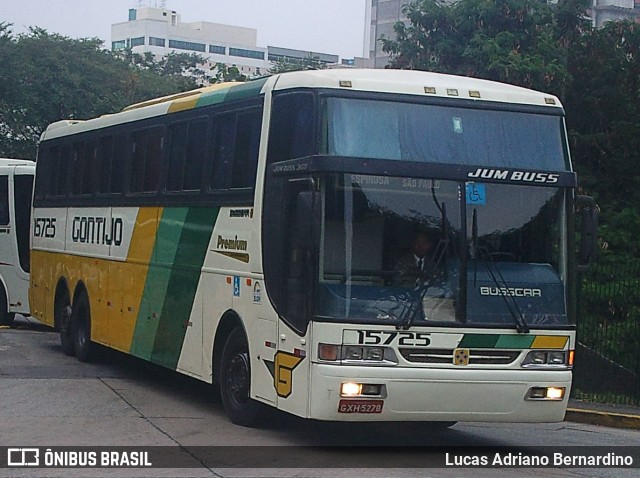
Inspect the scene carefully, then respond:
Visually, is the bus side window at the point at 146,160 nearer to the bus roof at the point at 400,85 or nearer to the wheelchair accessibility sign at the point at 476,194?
the bus roof at the point at 400,85

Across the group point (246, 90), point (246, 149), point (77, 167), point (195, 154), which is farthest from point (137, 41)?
point (246, 149)

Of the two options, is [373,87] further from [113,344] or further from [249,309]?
[113,344]

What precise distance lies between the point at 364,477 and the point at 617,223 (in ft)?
46.2

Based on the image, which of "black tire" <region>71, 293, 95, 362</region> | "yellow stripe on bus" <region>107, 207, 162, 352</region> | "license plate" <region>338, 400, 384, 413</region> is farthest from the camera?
"black tire" <region>71, 293, 95, 362</region>

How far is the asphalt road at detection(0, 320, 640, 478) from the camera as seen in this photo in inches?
386

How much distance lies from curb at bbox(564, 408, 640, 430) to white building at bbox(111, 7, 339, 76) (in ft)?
501

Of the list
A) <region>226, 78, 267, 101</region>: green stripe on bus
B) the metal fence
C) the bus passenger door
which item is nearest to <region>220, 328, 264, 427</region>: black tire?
the bus passenger door

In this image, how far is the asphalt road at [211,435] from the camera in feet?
32.1

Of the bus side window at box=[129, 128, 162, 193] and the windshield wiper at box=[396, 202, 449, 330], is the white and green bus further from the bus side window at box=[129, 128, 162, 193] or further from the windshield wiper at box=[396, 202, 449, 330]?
the bus side window at box=[129, 128, 162, 193]

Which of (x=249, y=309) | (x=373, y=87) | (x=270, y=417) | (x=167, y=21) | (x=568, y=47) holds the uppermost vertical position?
(x=167, y=21)

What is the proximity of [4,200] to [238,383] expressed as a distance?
12422 millimetres

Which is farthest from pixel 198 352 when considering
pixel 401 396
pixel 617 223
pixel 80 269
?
pixel 617 223

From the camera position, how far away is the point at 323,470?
957 centimetres

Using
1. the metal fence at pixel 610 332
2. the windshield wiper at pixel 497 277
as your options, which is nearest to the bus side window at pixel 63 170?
the metal fence at pixel 610 332
